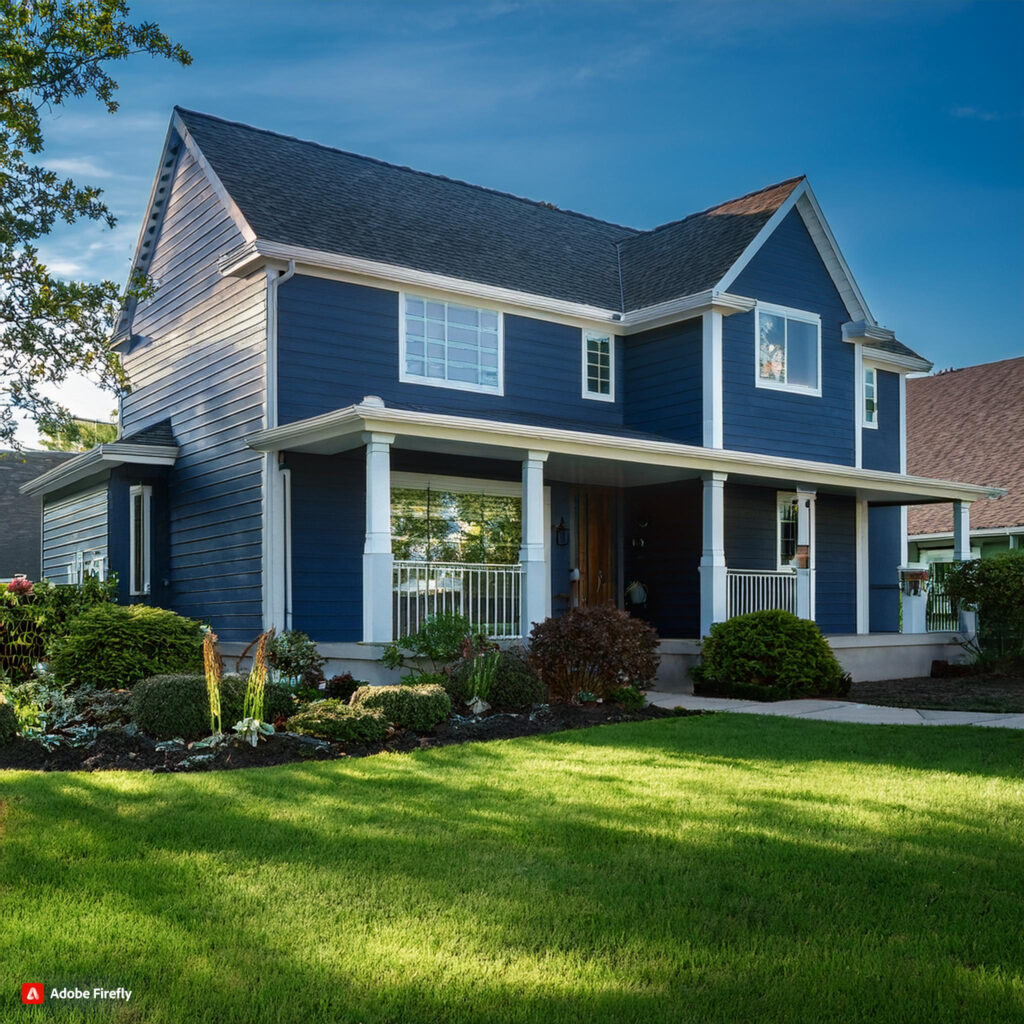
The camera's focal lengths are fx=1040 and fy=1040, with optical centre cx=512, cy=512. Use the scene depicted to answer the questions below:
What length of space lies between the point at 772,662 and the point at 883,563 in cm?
825

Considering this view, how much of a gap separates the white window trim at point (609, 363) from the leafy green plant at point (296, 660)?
685 centimetres

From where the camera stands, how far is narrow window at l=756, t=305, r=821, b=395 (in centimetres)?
1672

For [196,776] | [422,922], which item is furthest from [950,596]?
[422,922]

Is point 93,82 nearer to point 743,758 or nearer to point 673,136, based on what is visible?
point 673,136

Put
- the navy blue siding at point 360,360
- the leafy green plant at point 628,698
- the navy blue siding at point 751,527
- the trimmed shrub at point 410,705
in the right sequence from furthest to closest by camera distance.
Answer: the navy blue siding at point 751,527, the navy blue siding at point 360,360, the leafy green plant at point 628,698, the trimmed shrub at point 410,705

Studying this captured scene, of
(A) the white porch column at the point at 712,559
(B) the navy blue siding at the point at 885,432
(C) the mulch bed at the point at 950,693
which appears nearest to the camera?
(C) the mulch bed at the point at 950,693

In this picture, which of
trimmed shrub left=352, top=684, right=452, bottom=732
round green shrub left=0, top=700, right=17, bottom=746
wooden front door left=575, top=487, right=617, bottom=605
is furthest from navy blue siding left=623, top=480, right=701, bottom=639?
round green shrub left=0, top=700, right=17, bottom=746

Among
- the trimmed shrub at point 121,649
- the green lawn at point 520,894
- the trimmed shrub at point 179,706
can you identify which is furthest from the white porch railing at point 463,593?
the green lawn at point 520,894

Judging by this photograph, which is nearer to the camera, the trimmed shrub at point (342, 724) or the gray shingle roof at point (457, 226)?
the trimmed shrub at point (342, 724)

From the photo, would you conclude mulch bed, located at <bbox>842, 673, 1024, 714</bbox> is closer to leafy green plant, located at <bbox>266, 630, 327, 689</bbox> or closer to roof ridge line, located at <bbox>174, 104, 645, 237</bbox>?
leafy green plant, located at <bbox>266, 630, 327, 689</bbox>

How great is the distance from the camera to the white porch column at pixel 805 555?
50.3 feet

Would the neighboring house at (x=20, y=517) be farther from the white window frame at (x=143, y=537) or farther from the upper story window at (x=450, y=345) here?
the upper story window at (x=450, y=345)

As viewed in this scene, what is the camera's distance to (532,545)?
12.7m

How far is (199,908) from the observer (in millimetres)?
4172
